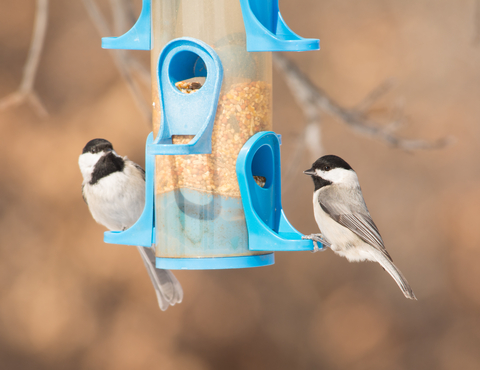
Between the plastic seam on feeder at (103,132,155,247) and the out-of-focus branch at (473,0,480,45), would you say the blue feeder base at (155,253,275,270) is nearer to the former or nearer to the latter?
the plastic seam on feeder at (103,132,155,247)

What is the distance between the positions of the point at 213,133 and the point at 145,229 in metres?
0.58

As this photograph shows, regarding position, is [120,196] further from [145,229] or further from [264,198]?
[264,198]

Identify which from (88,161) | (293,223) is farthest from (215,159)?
(293,223)

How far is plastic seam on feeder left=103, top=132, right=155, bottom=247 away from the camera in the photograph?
120 inches

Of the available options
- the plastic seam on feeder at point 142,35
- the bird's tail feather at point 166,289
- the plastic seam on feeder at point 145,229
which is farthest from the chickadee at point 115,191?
the plastic seam on feeder at point 142,35

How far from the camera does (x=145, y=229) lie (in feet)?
10.0

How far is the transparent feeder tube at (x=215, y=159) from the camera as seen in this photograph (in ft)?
9.53

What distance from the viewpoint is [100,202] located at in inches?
137

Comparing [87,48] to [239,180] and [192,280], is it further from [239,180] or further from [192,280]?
[239,180]

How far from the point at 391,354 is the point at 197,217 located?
205 inches

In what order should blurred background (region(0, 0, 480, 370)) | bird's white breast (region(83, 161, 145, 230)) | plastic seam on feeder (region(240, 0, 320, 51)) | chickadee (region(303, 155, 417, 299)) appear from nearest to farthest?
plastic seam on feeder (region(240, 0, 320, 51)) → chickadee (region(303, 155, 417, 299)) → bird's white breast (region(83, 161, 145, 230)) → blurred background (region(0, 0, 480, 370))

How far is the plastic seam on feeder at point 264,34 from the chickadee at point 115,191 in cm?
105

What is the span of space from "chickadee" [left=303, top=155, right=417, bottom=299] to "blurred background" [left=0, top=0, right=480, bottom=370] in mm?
3387

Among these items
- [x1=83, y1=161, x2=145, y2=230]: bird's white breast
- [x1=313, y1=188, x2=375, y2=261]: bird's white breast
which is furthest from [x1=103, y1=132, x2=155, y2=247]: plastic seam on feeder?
[x1=313, y1=188, x2=375, y2=261]: bird's white breast
